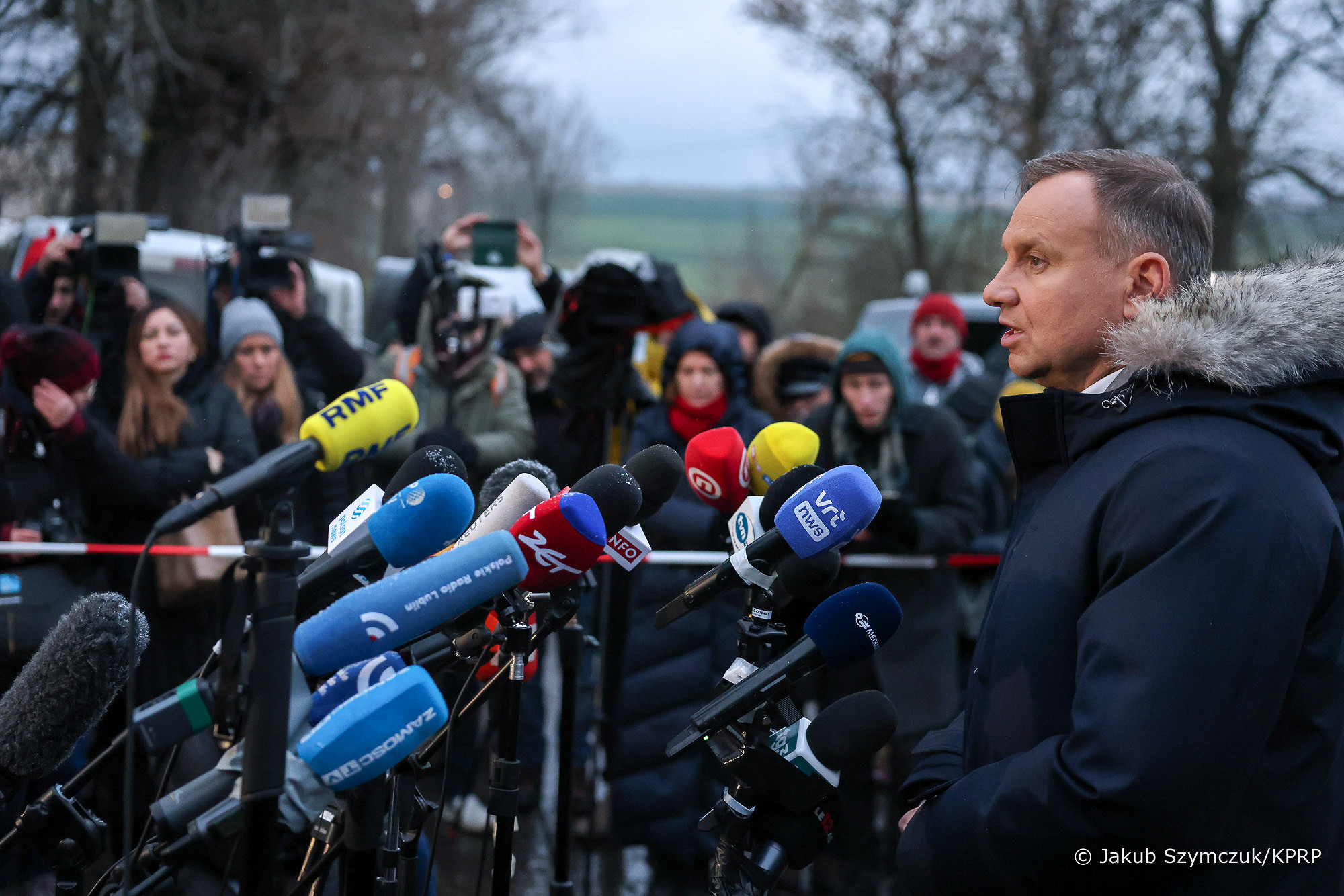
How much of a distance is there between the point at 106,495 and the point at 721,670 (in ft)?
7.76

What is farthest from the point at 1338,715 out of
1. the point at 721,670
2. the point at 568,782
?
the point at 721,670

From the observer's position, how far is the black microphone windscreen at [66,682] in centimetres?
214

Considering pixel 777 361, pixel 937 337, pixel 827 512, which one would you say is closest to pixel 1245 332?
pixel 827 512

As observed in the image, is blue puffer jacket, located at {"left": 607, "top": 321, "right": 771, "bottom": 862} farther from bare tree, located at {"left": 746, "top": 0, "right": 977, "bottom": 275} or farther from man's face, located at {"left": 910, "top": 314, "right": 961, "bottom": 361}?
bare tree, located at {"left": 746, "top": 0, "right": 977, "bottom": 275}

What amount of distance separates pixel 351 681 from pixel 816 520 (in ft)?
2.67

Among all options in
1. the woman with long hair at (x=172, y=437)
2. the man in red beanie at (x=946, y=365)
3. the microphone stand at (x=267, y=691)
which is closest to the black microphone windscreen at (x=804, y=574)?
the microphone stand at (x=267, y=691)

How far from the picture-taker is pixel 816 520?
200 centimetres

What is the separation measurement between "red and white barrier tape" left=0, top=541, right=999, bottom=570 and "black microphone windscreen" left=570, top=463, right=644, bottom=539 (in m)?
1.66

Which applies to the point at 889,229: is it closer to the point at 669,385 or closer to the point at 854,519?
the point at 669,385

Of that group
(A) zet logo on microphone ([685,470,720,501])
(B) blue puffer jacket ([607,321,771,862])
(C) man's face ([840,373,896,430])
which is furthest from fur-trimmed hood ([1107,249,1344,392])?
(C) man's face ([840,373,896,430])

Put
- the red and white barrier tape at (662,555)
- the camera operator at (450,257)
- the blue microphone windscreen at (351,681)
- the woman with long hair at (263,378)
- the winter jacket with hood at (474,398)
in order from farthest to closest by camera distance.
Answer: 1. the camera operator at (450,257)
2. the winter jacket with hood at (474,398)
3. the woman with long hair at (263,378)
4. the red and white barrier tape at (662,555)
5. the blue microphone windscreen at (351,681)

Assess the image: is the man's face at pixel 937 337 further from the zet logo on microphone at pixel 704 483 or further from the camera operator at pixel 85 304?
the zet logo on microphone at pixel 704 483

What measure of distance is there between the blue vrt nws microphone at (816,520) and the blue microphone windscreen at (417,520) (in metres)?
0.60

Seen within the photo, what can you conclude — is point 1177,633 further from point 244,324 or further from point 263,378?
point 244,324
